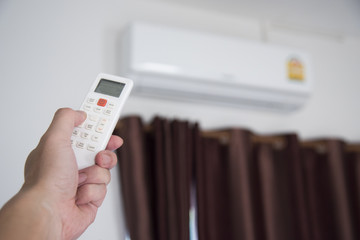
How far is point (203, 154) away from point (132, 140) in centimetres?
26

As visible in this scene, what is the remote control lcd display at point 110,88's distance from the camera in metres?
0.86

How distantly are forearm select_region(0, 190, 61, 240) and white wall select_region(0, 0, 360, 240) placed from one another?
25cm

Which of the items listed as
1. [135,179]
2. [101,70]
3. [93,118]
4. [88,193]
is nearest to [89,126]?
[93,118]

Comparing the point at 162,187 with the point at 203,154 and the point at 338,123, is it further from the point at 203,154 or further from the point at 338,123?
the point at 338,123

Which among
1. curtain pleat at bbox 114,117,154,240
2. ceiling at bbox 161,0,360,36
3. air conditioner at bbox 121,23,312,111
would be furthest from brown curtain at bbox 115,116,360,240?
ceiling at bbox 161,0,360,36

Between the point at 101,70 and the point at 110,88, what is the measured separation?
2.33 feet

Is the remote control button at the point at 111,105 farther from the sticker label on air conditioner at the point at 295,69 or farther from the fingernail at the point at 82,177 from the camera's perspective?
the sticker label on air conditioner at the point at 295,69

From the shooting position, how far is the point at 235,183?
5.13 feet

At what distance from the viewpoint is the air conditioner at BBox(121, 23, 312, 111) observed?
151 cm

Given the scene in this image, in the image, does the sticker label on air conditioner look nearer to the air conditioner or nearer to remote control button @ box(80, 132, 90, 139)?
the air conditioner

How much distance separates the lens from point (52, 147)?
72 cm

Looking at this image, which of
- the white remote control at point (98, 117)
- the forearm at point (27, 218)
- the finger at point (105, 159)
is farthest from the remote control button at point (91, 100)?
the forearm at point (27, 218)

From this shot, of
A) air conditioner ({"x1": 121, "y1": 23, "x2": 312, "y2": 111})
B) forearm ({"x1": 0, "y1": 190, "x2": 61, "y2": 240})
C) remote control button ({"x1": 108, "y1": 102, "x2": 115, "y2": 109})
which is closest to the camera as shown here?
forearm ({"x1": 0, "y1": 190, "x2": 61, "y2": 240})

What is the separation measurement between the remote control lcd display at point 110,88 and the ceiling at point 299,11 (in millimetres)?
958
